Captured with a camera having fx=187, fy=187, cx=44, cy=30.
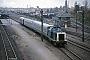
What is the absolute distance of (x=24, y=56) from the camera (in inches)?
909

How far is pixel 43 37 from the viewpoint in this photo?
38594 mm

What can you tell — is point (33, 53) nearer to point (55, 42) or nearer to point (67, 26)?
point (55, 42)

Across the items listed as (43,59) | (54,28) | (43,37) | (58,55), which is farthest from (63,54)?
(43,37)

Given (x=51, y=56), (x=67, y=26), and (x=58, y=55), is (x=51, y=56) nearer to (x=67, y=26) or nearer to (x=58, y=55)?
(x=58, y=55)

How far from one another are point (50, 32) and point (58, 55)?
7.94 metres

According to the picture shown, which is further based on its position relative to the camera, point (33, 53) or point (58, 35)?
point (58, 35)

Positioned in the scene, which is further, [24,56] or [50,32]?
[50,32]

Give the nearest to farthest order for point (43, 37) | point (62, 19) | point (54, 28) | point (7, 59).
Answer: point (7, 59) < point (54, 28) < point (43, 37) < point (62, 19)

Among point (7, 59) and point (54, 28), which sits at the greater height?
point (54, 28)

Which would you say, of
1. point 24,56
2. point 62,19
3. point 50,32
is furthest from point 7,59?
point 62,19

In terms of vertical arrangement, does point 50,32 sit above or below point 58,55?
above

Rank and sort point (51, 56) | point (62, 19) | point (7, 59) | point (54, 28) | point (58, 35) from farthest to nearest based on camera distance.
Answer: point (62, 19), point (54, 28), point (58, 35), point (51, 56), point (7, 59)

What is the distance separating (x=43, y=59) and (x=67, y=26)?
4273cm

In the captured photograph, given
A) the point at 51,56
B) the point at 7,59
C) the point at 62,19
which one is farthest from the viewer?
the point at 62,19
